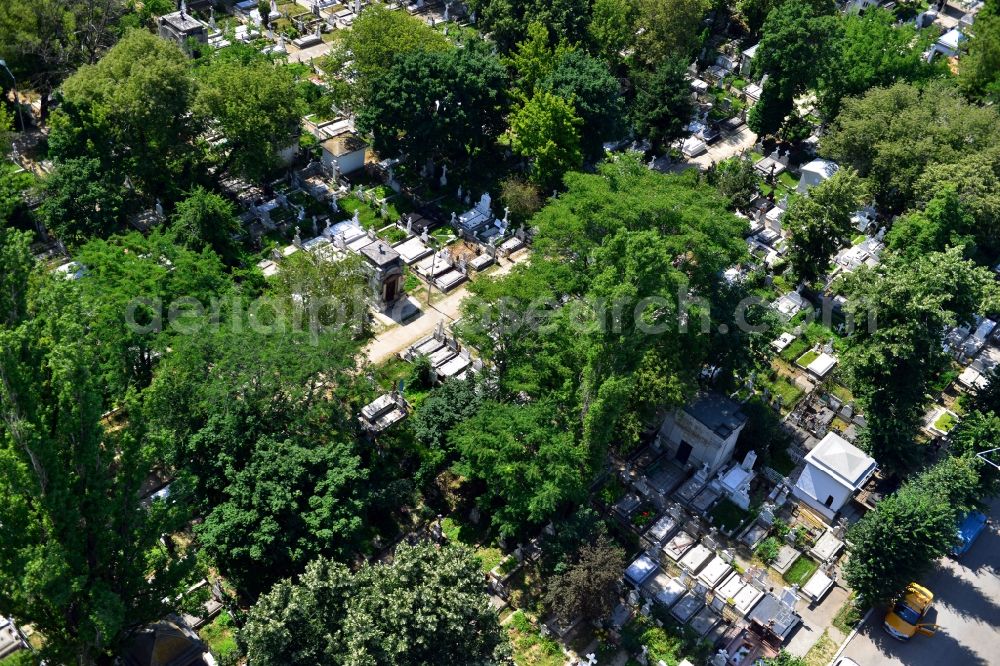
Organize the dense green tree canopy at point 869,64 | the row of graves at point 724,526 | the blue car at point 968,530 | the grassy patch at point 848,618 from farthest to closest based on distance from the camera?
the dense green tree canopy at point 869,64 < the blue car at point 968,530 < the grassy patch at point 848,618 < the row of graves at point 724,526

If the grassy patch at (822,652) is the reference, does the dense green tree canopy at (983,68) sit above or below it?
above

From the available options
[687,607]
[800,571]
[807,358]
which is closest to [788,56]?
[807,358]

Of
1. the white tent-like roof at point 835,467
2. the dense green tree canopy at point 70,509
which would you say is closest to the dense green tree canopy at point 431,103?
the dense green tree canopy at point 70,509

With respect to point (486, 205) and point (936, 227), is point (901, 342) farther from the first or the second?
point (486, 205)

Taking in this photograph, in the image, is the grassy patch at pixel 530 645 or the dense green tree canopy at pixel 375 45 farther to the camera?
the dense green tree canopy at pixel 375 45

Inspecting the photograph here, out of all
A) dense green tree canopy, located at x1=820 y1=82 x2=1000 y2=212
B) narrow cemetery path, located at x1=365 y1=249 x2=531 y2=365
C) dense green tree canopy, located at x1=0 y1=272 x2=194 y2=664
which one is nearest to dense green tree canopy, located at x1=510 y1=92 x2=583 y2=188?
narrow cemetery path, located at x1=365 y1=249 x2=531 y2=365

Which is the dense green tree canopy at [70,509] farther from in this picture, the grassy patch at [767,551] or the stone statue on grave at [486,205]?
the stone statue on grave at [486,205]
